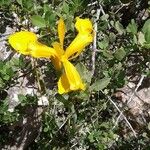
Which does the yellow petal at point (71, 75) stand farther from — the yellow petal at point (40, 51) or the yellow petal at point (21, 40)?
the yellow petal at point (21, 40)

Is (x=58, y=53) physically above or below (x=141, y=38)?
below

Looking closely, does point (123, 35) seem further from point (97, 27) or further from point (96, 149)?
point (96, 149)

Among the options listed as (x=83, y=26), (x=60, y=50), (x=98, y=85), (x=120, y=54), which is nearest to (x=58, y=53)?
(x=60, y=50)

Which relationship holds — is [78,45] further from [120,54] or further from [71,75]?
[120,54]

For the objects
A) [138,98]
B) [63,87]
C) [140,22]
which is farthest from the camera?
[140,22]

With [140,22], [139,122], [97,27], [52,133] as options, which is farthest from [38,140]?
[140,22]

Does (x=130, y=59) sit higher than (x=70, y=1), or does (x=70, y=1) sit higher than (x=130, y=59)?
(x=70, y=1)

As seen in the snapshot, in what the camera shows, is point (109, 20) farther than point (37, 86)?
Yes

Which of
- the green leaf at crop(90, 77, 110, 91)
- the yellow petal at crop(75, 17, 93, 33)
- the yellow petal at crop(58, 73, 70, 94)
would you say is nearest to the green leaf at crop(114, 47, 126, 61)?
the green leaf at crop(90, 77, 110, 91)

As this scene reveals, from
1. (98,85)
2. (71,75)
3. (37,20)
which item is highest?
(37,20)
